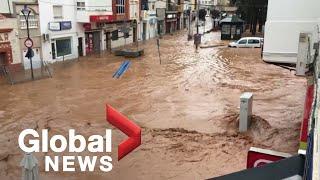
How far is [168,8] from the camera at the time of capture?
5769 centimetres

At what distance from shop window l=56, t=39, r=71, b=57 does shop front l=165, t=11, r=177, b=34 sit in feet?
96.1

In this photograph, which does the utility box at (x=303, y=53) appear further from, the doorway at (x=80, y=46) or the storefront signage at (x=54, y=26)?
the doorway at (x=80, y=46)

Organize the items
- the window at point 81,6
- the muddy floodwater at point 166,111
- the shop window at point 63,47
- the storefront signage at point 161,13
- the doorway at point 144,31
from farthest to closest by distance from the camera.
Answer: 1. the storefront signage at point 161,13
2. the doorway at point 144,31
3. the window at point 81,6
4. the shop window at point 63,47
5. the muddy floodwater at point 166,111

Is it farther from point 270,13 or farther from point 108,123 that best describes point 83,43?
point 270,13

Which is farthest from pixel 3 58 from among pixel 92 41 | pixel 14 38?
pixel 92 41

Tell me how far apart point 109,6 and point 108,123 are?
20.4 meters

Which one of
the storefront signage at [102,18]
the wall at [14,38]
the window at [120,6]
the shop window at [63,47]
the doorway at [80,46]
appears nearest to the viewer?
the wall at [14,38]

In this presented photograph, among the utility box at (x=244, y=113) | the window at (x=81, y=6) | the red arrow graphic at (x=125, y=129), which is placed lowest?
the red arrow graphic at (x=125, y=129)

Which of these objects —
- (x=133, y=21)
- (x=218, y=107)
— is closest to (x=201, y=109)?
(x=218, y=107)

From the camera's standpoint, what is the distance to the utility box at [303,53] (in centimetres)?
727

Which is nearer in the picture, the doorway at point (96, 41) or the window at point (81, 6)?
the window at point (81, 6)

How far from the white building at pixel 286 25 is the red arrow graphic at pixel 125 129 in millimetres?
5116

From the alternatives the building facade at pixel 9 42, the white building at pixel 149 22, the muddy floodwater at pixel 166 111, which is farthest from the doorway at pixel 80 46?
the white building at pixel 149 22

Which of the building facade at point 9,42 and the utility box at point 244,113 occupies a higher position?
the building facade at point 9,42
